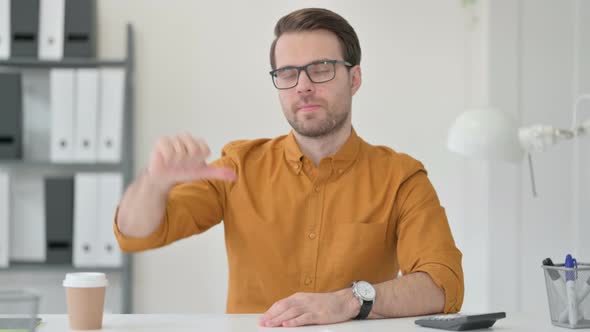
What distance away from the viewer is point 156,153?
1664 millimetres

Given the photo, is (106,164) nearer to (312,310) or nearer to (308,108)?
(308,108)

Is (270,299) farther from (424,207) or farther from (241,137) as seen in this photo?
(241,137)

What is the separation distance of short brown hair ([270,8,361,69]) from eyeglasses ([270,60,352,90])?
8 centimetres

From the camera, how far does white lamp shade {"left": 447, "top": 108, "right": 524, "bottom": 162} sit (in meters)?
1.76

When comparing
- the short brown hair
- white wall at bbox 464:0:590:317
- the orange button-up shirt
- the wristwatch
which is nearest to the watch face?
the wristwatch

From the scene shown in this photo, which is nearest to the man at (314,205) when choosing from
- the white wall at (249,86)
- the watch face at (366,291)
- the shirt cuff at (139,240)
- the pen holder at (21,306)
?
the shirt cuff at (139,240)

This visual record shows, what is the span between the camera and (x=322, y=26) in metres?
2.21

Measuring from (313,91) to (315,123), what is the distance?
3.2 inches

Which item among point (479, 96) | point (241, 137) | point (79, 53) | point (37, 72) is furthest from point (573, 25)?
point (37, 72)

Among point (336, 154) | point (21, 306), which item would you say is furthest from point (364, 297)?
point (21, 306)

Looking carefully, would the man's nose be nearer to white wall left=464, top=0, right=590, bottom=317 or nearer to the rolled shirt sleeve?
the rolled shirt sleeve

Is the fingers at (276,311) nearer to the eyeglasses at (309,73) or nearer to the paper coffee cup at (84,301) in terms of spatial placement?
the paper coffee cup at (84,301)

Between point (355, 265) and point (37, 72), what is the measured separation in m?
2.00

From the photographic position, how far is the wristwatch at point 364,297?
1.72 metres
